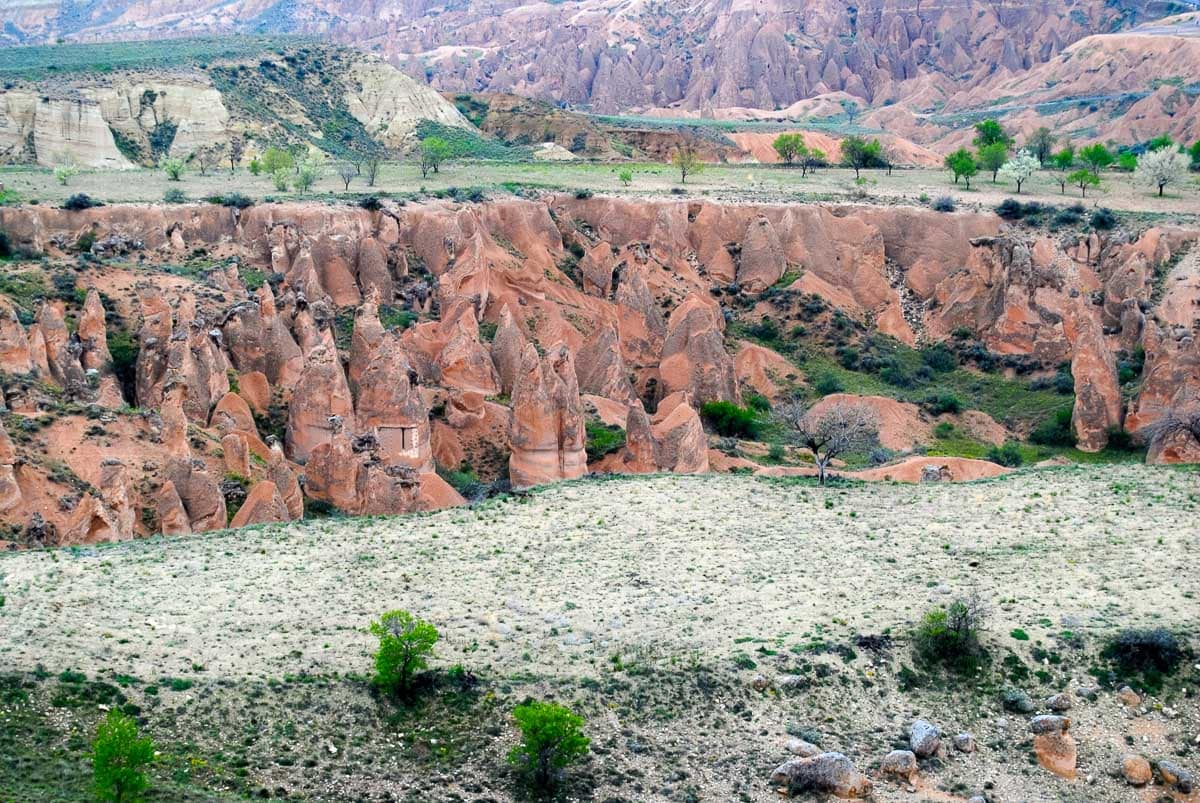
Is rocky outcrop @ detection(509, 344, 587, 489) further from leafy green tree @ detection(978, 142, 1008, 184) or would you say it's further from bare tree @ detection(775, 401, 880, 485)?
leafy green tree @ detection(978, 142, 1008, 184)

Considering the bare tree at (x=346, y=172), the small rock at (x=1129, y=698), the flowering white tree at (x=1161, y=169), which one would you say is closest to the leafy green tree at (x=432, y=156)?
the bare tree at (x=346, y=172)

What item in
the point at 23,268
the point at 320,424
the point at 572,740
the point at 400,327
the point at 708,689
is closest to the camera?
the point at 572,740

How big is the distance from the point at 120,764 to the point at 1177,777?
43.2 feet

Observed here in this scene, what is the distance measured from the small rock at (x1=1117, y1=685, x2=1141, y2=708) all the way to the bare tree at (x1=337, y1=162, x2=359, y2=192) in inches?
1955

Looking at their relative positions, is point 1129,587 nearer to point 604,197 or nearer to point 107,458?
point 107,458

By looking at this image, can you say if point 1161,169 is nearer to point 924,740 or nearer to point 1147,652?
point 1147,652

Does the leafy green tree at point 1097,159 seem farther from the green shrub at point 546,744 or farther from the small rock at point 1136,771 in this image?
the green shrub at point 546,744

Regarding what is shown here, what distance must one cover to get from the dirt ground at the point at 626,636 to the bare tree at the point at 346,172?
40685 millimetres

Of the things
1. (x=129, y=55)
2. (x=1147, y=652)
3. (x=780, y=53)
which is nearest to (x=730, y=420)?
(x=1147, y=652)

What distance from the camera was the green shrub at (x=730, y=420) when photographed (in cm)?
4475

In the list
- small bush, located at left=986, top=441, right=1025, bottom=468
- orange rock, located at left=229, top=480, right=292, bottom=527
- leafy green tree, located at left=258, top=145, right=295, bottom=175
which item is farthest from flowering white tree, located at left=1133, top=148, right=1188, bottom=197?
orange rock, located at left=229, top=480, right=292, bottom=527

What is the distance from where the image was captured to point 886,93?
491 ft

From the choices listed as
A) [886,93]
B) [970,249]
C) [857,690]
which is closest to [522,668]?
[857,690]

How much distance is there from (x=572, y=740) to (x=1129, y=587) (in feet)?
34.8
